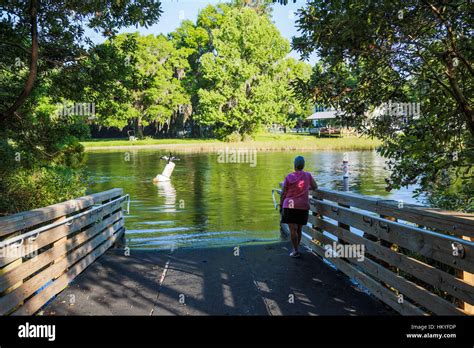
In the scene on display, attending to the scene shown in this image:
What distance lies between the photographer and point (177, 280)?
643 centimetres

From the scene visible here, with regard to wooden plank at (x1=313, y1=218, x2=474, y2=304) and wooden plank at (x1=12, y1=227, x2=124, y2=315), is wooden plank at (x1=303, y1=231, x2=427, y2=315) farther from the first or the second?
wooden plank at (x1=12, y1=227, x2=124, y2=315)

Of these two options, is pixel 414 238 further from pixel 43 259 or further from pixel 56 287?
pixel 56 287

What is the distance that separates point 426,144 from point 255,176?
2330cm

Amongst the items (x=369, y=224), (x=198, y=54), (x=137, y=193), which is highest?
(x=198, y=54)

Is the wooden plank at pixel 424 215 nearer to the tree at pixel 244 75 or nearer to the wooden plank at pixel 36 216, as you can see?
the wooden plank at pixel 36 216

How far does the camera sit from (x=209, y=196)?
21172mm

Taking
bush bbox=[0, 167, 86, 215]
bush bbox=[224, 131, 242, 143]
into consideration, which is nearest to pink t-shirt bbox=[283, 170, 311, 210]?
bush bbox=[0, 167, 86, 215]

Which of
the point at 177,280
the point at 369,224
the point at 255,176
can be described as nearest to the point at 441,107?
the point at 369,224

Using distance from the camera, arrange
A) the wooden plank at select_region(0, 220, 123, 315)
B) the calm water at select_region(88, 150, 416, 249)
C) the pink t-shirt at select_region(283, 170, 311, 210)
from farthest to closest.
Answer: the calm water at select_region(88, 150, 416, 249)
the pink t-shirt at select_region(283, 170, 311, 210)
the wooden plank at select_region(0, 220, 123, 315)

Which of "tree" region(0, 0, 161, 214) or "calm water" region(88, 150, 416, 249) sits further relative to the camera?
"calm water" region(88, 150, 416, 249)

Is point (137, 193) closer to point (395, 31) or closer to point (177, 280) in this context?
point (177, 280)

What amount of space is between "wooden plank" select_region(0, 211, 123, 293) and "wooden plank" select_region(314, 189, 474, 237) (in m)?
4.16

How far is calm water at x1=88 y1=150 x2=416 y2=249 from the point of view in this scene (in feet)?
42.1

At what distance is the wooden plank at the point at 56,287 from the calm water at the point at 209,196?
351 cm
